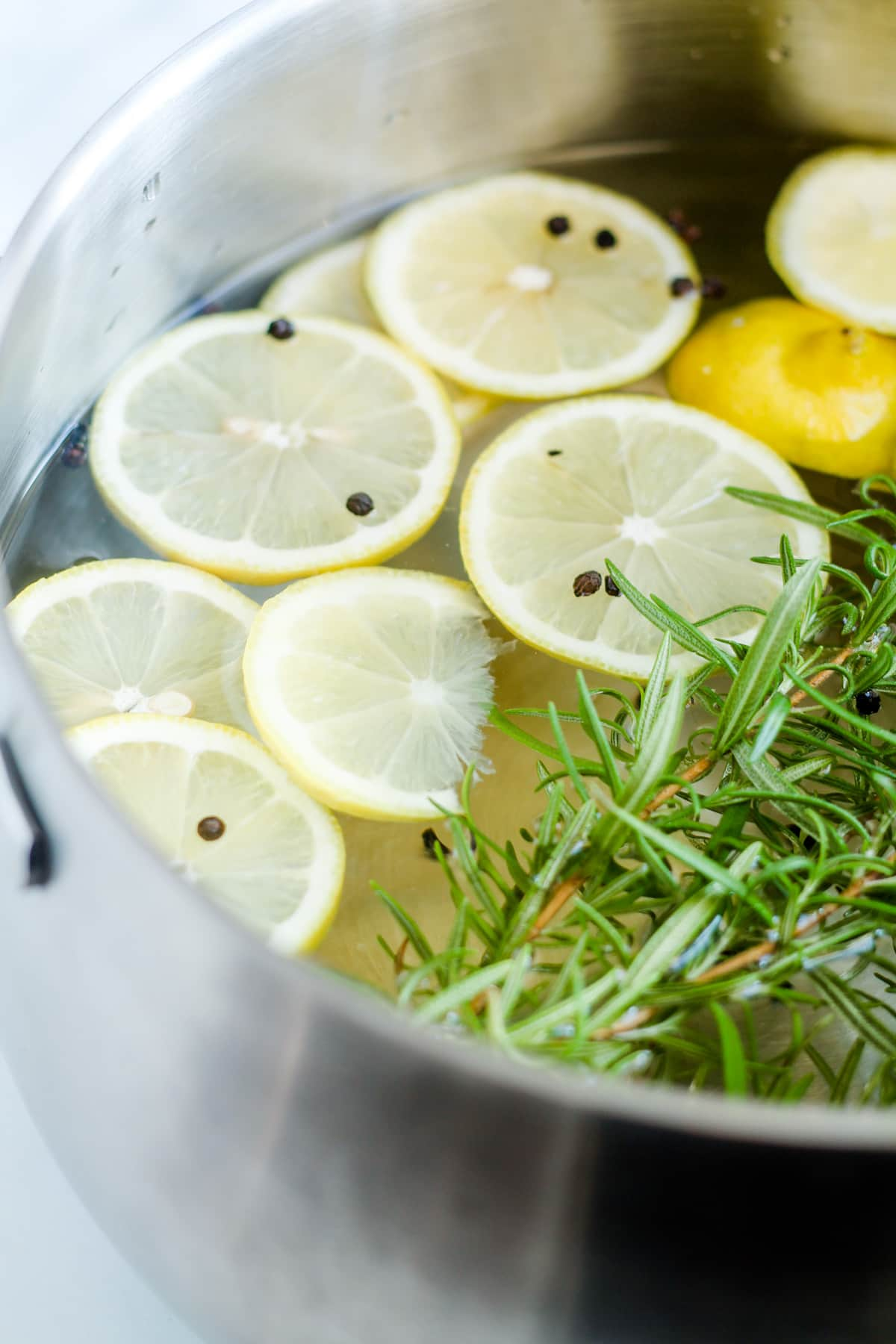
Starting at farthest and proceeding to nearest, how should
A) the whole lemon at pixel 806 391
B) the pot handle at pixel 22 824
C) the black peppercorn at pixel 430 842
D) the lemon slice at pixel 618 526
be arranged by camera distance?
the whole lemon at pixel 806 391
the lemon slice at pixel 618 526
the black peppercorn at pixel 430 842
the pot handle at pixel 22 824

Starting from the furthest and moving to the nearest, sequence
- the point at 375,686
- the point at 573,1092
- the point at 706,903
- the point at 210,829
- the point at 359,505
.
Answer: the point at 359,505
the point at 375,686
the point at 210,829
the point at 706,903
the point at 573,1092

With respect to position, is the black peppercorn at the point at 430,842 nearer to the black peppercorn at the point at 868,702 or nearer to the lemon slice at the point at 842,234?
the black peppercorn at the point at 868,702

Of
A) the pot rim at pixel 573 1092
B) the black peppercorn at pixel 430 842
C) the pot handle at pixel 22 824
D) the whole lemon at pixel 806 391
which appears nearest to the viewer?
the pot rim at pixel 573 1092

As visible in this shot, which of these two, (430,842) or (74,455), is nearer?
(430,842)

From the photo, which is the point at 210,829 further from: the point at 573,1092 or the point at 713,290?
the point at 713,290

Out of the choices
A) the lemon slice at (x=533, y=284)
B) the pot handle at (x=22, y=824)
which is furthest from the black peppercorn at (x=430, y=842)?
the lemon slice at (x=533, y=284)

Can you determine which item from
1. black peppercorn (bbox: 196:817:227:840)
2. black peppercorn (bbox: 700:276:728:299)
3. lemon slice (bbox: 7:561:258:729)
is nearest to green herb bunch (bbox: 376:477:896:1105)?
black peppercorn (bbox: 196:817:227:840)

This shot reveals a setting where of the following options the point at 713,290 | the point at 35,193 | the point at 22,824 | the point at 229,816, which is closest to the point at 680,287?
the point at 713,290
